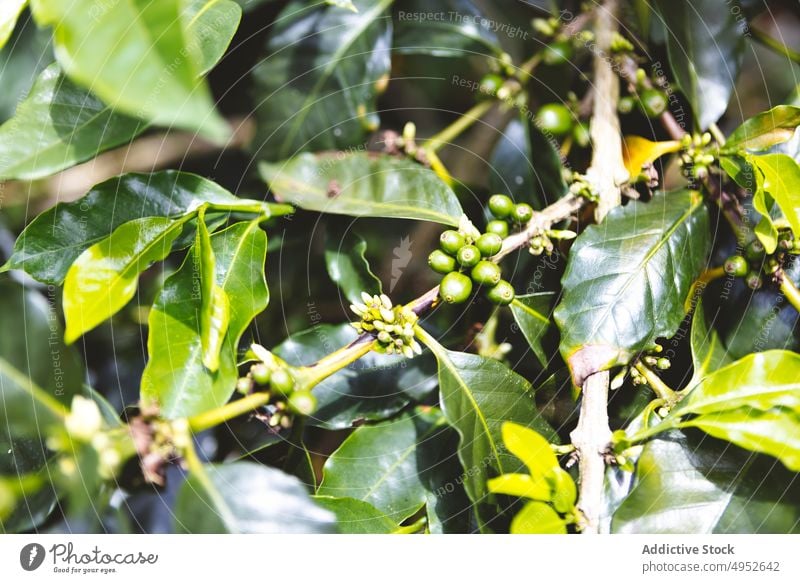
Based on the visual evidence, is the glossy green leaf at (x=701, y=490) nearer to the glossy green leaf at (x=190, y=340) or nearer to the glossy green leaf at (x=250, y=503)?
the glossy green leaf at (x=250, y=503)

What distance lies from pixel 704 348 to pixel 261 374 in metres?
0.45

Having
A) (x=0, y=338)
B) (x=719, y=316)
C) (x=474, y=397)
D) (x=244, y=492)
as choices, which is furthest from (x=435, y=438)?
(x=0, y=338)

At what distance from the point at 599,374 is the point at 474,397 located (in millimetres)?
124

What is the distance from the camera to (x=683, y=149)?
2.39ft

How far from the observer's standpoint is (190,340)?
0.60 meters

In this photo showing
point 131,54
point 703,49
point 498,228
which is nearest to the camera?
point 131,54

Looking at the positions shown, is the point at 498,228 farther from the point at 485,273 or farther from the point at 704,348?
the point at 704,348

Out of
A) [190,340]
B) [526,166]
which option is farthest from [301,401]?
[526,166]

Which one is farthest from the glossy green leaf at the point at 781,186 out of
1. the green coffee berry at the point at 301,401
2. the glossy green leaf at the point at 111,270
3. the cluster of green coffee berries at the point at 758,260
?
the glossy green leaf at the point at 111,270

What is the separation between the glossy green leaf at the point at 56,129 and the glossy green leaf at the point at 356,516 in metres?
0.43

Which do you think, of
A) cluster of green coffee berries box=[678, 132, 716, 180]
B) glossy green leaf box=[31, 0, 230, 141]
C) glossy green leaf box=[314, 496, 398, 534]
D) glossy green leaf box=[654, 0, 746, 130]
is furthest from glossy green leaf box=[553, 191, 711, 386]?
glossy green leaf box=[31, 0, 230, 141]

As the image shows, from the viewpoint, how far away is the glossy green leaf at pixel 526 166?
778 millimetres
